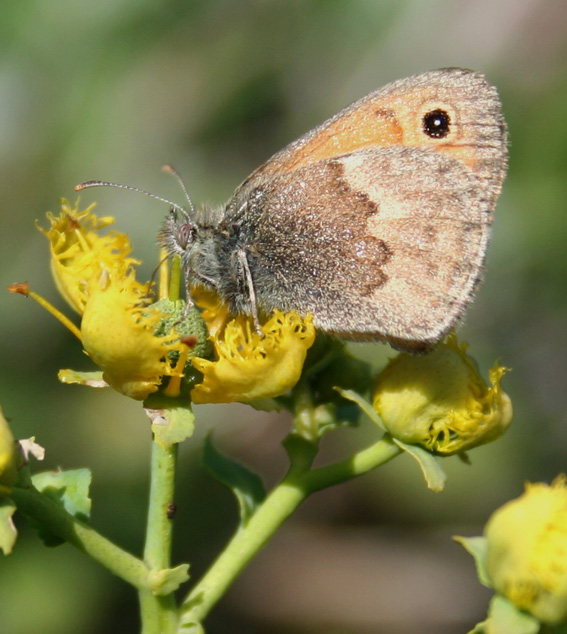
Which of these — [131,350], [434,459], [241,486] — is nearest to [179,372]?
[131,350]

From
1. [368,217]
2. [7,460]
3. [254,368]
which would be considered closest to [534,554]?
[254,368]

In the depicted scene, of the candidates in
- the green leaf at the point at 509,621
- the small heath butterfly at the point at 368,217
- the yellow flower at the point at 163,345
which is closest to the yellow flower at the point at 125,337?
the yellow flower at the point at 163,345

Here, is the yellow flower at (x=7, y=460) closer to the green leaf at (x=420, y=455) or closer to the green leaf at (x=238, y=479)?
the green leaf at (x=238, y=479)

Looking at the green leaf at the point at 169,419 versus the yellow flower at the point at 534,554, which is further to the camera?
the green leaf at the point at 169,419

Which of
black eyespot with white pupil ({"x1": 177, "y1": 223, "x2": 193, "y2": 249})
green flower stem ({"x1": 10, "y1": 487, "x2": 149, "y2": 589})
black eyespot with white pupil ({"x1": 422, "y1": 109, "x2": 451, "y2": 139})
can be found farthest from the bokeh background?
green flower stem ({"x1": 10, "y1": 487, "x2": 149, "y2": 589})

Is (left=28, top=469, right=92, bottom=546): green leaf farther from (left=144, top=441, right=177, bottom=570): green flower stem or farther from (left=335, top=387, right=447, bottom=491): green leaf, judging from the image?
(left=335, top=387, right=447, bottom=491): green leaf

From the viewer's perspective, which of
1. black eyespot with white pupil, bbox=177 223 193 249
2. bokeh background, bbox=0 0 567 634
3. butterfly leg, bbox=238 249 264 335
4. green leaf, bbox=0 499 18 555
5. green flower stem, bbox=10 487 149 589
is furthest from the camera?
bokeh background, bbox=0 0 567 634
